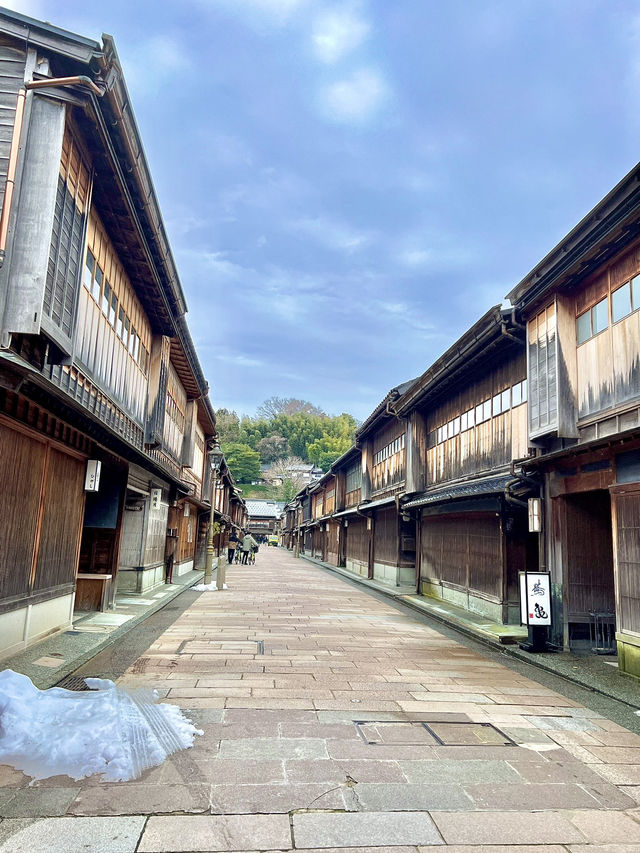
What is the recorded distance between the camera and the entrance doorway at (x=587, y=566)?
1150 cm

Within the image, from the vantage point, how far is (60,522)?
441 inches

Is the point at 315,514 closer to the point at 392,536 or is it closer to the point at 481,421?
the point at 392,536

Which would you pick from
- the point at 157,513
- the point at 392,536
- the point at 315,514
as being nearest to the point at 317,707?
the point at 157,513

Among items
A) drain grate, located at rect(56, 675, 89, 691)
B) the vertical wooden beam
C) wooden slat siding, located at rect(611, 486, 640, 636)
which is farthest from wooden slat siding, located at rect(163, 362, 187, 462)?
wooden slat siding, located at rect(611, 486, 640, 636)

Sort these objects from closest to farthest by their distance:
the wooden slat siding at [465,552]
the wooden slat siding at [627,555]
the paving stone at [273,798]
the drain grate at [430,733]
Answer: the paving stone at [273,798]
the drain grate at [430,733]
the wooden slat siding at [627,555]
the wooden slat siding at [465,552]

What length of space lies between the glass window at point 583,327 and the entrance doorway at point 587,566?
3059 mm

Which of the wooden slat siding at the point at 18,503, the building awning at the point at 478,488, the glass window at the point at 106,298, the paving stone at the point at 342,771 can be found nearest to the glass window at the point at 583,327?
the building awning at the point at 478,488

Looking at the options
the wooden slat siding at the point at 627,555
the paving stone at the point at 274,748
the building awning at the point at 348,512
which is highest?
the building awning at the point at 348,512

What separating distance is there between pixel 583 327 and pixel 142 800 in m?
10.8

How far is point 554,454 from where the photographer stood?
11062 millimetres

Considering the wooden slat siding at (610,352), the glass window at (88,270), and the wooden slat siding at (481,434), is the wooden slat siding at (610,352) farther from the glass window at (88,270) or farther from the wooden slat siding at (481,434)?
the glass window at (88,270)

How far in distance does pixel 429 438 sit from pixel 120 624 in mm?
13381

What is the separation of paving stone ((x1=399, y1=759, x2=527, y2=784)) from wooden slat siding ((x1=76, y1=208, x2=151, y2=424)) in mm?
8794

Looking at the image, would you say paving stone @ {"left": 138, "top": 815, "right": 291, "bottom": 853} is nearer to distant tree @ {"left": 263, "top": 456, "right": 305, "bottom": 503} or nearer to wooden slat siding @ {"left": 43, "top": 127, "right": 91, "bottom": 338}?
wooden slat siding @ {"left": 43, "top": 127, "right": 91, "bottom": 338}
